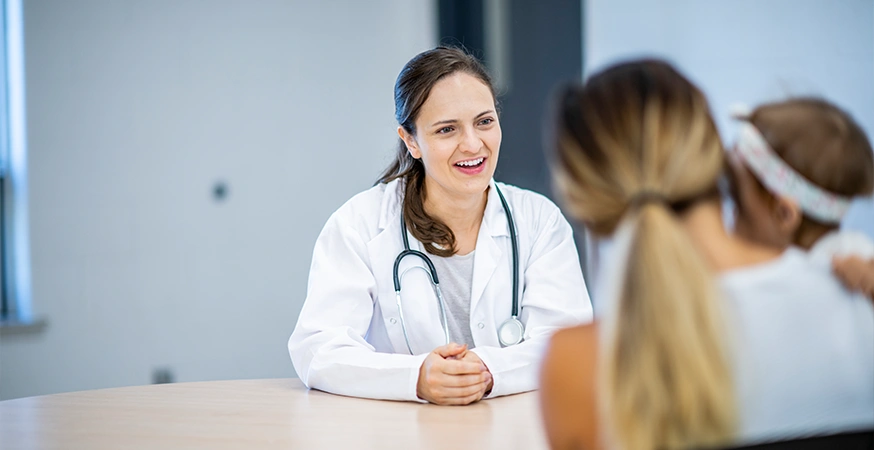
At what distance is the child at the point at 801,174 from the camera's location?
3.01 ft

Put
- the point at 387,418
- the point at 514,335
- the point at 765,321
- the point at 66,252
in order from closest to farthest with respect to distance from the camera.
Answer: the point at 765,321, the point at 387,418, the point at 514,335, the point at 66,252

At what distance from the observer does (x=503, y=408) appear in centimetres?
159

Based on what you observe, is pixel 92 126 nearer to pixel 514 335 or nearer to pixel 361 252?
pixel 361 252

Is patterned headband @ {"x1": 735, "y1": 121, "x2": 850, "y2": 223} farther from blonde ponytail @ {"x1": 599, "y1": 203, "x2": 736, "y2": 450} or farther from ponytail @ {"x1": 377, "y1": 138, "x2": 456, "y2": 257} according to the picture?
ponytail @ {"x1": 377, "y1": 138, "x2": 456, "y2": 257}

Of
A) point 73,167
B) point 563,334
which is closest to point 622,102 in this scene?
point 563,334

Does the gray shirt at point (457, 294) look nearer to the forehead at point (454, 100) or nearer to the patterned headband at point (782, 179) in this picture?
the forehead at point (454, 100)

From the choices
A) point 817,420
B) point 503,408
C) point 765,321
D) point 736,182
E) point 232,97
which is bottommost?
point 503,408

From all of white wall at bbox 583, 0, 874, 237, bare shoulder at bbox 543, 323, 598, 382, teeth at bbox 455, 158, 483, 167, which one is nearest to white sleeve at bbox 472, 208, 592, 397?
teeth at bbox 455, 158, 483, 167

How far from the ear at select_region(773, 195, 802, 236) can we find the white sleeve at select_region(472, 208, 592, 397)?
83 cm

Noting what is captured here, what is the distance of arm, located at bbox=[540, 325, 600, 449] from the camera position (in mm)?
916

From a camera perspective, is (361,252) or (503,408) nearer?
(503,408)

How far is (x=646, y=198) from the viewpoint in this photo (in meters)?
0.86

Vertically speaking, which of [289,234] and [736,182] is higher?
[736,182]

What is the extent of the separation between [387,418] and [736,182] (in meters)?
0.82
